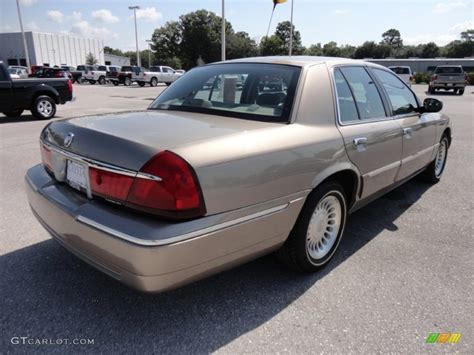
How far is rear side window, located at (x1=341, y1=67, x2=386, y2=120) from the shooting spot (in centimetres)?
327

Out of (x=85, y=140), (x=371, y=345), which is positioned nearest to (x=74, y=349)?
(x=85, y=140)

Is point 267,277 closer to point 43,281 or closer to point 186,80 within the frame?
point 43,281

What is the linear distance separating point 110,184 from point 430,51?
11622cm

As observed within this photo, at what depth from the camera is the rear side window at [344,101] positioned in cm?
302

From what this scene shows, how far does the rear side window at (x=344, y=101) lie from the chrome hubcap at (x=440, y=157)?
8.92 ft

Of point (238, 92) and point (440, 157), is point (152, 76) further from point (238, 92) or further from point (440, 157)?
point (238, 92)

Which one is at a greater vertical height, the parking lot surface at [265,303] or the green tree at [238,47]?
the green tree at [238,47]

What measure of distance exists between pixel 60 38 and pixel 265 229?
8378 cm

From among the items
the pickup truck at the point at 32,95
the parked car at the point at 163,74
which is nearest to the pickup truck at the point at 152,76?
the parked car at the point at 163,74

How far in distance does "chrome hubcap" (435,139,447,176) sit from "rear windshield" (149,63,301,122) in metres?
3.37

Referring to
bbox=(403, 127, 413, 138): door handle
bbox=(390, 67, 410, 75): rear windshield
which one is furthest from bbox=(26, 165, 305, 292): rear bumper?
bbox=(390, 67, 410, 75): rear windshield

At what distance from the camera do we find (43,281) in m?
2.76

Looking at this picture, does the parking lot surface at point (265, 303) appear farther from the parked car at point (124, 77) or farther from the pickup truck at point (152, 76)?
the parked car at point (124, 77)

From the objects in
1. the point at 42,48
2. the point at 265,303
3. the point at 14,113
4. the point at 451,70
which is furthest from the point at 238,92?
the point at 42,48
